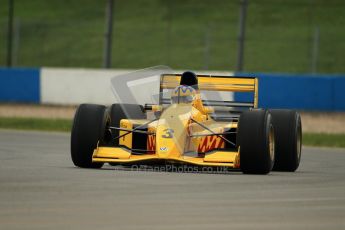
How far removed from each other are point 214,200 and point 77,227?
7.77 ft

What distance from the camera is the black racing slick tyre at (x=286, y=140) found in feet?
47.9

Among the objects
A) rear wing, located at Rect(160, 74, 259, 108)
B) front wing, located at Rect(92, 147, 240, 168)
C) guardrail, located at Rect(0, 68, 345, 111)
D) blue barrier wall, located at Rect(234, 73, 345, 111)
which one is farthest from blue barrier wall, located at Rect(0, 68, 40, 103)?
front wing, located at Rect(92, 147, 240, 168)

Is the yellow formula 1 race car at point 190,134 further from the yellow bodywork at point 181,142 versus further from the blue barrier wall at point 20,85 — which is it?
the blue barrier wall at point 20,85

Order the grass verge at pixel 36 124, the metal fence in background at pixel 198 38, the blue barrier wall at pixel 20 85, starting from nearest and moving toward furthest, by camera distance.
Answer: the grass verge at pixel 36 124
the blue barrier wall at pixel 20 85
the metal fence in background at pixel 198 38

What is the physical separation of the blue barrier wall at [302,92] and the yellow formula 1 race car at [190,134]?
1268 cm

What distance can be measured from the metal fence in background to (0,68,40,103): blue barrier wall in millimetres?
9019

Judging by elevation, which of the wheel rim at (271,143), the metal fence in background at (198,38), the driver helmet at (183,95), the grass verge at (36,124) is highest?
the metal fence in background at (198,38)

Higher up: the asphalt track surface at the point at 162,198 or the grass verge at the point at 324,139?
the asphalt track surface at the point at 162,198

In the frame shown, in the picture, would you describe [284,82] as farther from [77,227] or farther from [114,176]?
[77,227]

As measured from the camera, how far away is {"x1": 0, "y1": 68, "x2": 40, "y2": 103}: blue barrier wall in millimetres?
→ 31375

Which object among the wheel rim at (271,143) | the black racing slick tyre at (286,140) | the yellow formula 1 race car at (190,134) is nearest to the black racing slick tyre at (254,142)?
the yellow formula 1 race car at (190,134)

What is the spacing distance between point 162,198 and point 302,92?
1794cm

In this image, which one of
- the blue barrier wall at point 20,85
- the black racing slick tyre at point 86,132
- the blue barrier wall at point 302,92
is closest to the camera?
the black racing slick tyre at point 86,132

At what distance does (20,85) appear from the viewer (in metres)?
31.7
